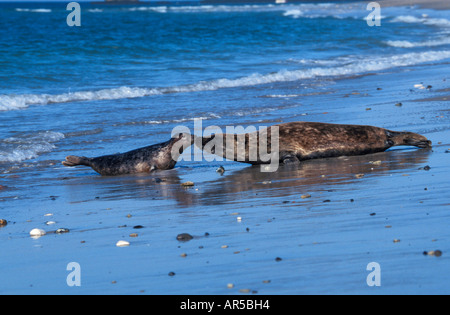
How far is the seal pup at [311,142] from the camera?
7.42 m

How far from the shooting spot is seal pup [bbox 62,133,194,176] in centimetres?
754

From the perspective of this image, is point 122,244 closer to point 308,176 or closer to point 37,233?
point 37,233

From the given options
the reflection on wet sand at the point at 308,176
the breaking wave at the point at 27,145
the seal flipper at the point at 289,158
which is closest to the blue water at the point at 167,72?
the breaking wave at the point at 27,145

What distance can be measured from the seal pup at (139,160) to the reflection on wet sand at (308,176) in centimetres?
82

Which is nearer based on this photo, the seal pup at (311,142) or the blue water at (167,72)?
the seal pup at (311,142)

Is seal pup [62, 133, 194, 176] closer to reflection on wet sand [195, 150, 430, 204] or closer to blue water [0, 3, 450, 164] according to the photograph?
reflection on wet sand [195, 150, 430, 204]

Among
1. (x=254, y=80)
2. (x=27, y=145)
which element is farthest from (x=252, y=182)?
(x=254, y=80)

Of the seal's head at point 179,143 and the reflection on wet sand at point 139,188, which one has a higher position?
the seal's head at point 179,143

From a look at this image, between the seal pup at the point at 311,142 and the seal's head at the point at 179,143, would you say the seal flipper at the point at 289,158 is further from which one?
the seal's head at the point at 179,143

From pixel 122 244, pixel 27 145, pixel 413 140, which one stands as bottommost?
pixel 27 145

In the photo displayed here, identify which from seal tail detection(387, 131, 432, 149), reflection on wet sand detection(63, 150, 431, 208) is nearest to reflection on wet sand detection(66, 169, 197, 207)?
reflection on wet sand detection(63, 150, 431, 208)

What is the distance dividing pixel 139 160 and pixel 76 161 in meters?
0.66

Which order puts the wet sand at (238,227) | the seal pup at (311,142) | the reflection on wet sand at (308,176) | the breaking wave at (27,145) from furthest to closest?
the breaking wave at (27,145), the seal pup at (311,142), the reflection on wet sand at (308,176), the wet sand at (238,227)

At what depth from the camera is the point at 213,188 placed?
20.9ft
